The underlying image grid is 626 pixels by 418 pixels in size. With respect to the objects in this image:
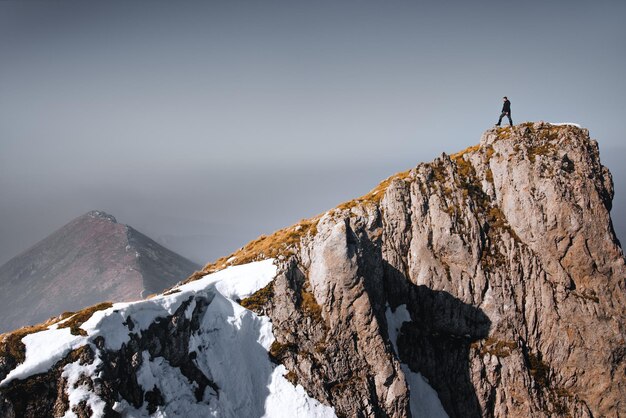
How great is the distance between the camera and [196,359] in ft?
129

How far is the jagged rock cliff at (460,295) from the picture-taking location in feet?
140

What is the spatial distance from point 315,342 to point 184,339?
13.0 metres

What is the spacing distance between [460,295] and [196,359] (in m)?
31.9

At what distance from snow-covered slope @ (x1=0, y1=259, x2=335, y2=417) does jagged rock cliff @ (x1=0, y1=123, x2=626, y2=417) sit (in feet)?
1.55

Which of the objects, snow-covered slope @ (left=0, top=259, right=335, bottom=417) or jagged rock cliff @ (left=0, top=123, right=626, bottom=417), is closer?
snow-covered slope @ (left=0, top=259, right=335, bottom=417)

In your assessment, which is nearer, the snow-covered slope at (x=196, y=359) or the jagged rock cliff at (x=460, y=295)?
the snow-covered slope at (x=196, y=359)

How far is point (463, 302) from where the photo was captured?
51375mm

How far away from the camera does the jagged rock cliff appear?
A: 4262 cm

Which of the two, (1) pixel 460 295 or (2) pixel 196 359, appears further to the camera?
(1) pixel 460 295

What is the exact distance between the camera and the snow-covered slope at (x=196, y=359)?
30.9 metres

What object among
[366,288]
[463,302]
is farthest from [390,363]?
[463,302]

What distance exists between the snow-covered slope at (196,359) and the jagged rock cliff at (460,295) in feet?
1.55

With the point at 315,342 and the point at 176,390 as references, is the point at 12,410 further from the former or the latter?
the point at 315,342

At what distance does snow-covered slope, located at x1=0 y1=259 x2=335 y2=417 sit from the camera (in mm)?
30859
